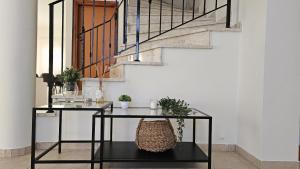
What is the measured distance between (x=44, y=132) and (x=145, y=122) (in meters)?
1.26

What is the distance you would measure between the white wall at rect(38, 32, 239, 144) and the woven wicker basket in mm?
568

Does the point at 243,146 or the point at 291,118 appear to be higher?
the point at 291,118

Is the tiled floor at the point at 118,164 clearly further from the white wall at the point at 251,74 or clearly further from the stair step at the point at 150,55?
the stair step at the point at 150,55

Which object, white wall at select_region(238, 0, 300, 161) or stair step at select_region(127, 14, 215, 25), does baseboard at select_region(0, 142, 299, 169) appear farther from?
stair step at select_region(127, 14, 215, 25)

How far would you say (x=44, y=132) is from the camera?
3.38 metres

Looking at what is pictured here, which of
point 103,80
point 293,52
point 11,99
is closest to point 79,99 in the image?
point 103,80

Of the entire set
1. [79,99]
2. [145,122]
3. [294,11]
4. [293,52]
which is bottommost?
[145,122]

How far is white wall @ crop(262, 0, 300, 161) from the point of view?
9.05 feet

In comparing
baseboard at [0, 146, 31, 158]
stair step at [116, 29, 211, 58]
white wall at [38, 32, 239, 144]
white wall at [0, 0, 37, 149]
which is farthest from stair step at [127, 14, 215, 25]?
baseboard at [0, 146, 31, 158]

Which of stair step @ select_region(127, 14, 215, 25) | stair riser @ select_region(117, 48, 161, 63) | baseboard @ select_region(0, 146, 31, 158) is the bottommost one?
baseboard @ select_region(0, 146, 31, 158)

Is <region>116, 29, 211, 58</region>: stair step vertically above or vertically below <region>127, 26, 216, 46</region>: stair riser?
below

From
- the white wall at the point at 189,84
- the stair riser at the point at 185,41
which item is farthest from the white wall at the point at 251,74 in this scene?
the stair riser at the point at 185,41

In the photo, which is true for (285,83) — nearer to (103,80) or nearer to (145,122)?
(145,122)

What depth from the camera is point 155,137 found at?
9.05ft
